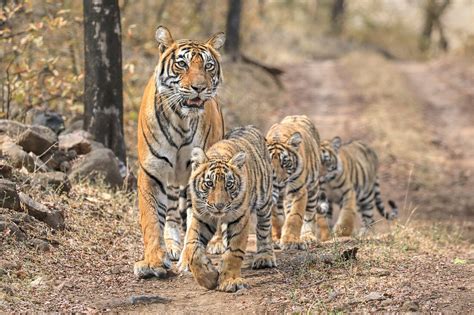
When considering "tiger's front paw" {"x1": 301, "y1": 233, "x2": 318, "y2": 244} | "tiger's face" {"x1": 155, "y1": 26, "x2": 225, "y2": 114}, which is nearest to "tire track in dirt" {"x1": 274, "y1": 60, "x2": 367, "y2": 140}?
"tiger's front paw" {"x1": 301, "y1": 233, "x2": 318, "y2": 244}

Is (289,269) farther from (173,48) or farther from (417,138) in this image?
(417,138)

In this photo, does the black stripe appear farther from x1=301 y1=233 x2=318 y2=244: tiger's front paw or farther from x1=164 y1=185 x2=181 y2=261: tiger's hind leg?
x1=301 y1=233 x2=318 y2=244: tiger's front paw

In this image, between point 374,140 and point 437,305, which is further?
point 374,140

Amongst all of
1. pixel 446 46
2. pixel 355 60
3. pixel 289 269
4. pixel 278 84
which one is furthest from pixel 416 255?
pixel 446 46

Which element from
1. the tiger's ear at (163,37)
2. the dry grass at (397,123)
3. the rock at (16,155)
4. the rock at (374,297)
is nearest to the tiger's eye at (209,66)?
the tiger's ear at (163,37)

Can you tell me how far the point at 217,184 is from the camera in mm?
5957

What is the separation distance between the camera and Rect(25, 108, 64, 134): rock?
9.77 m

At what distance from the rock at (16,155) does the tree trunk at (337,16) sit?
30.6 metres

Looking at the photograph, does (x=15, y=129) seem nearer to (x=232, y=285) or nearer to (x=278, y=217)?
(x=278, y=217)

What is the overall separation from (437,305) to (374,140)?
10527mm

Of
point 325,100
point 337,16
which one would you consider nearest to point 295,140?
point 325,100

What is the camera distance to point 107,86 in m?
9.55

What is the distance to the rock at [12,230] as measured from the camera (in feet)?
21.5

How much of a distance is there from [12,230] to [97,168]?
2173 mm
